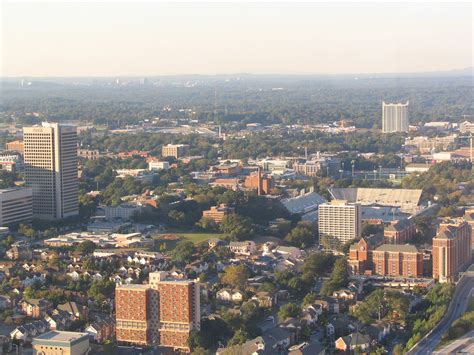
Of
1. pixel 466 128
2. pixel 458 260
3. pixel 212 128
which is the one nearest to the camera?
pixel 458 260

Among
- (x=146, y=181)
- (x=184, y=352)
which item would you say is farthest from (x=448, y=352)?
(x=146, y=181)

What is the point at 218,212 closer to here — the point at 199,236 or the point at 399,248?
the point at 199,236

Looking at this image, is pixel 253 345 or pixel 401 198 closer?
pixel 253 345

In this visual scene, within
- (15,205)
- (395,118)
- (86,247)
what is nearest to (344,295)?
(86,247)

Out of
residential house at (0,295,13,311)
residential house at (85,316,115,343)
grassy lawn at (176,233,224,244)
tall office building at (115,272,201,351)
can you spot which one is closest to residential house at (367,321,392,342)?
tall office building at (115,272,201,351)

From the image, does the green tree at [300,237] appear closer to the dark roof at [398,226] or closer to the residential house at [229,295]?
the dark roof at [398,226]

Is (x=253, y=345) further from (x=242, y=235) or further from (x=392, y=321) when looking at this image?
(x=242, y=235)
